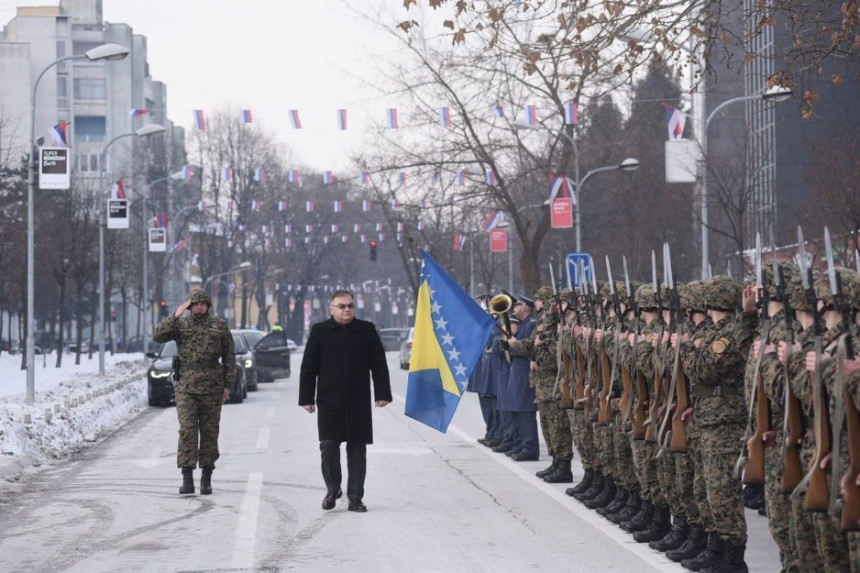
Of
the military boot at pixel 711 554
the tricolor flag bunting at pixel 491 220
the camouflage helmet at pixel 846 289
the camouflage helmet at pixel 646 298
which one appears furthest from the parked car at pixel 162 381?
the camouflage helmet at pixel 846 289

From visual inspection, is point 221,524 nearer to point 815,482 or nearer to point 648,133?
point 815,482

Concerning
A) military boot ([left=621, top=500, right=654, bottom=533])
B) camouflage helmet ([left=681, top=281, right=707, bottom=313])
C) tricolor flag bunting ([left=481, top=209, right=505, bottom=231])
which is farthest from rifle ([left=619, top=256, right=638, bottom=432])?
tricolor flag bunting ([left=481, top=209, right=505, bottom=231])

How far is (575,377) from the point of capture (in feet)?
41.9

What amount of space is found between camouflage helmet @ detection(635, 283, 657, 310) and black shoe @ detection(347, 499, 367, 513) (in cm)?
320

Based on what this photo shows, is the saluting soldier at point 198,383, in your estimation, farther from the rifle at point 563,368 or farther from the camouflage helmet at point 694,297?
the camouflage helmet at point 694,297

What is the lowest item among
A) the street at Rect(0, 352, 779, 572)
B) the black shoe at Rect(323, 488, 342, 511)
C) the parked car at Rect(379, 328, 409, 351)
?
the parked car at Rect(379, 328, 409, 351)

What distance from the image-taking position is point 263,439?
20422 mm

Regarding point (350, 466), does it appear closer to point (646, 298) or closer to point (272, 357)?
point (646, 298)

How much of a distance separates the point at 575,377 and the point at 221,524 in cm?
328

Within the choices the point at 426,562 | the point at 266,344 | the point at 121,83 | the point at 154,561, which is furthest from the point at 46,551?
the point at 121,83

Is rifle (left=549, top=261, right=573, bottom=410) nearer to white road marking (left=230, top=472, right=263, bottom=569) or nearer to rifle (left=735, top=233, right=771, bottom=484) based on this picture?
white road marking (left=230, top=472, right=263, bottom=569)

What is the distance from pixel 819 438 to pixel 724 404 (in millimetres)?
2219

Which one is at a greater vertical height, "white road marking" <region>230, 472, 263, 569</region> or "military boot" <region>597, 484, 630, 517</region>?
"military boot" <region>597, 484, 630, 517</region>

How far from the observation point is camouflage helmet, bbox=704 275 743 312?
8812 mm
